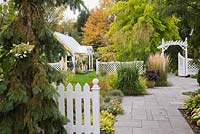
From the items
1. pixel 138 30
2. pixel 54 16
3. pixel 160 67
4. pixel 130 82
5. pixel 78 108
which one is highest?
pixel 54 16

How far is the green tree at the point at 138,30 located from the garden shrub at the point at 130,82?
24.0 ft

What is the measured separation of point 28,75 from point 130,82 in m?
7.14

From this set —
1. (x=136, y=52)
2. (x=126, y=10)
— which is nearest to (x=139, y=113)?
(x=136, y=52)

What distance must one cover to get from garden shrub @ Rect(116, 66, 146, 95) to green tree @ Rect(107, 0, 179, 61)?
730cm

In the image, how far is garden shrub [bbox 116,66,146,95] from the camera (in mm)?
10344

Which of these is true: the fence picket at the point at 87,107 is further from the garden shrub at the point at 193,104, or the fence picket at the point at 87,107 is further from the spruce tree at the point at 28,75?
the garden shrub at the point at 193,104

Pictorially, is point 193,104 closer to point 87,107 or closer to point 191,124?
point 191,124

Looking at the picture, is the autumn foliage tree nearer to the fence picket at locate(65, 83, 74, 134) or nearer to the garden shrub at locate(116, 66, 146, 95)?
the garden shrub at locate(116, 66, 146, 95)

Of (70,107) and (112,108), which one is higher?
(70,107)

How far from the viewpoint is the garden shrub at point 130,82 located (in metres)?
10.3

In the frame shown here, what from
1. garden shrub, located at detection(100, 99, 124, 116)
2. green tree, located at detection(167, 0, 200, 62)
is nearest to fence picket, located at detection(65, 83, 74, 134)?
garden shrub, located at detection(100, 99, 124, 116)

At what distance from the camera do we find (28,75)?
3551 millimetres

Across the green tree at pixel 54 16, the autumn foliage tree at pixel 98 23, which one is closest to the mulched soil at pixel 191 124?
the green tree at pixel 54 16

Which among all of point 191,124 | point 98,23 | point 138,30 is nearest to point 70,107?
point 191,124
